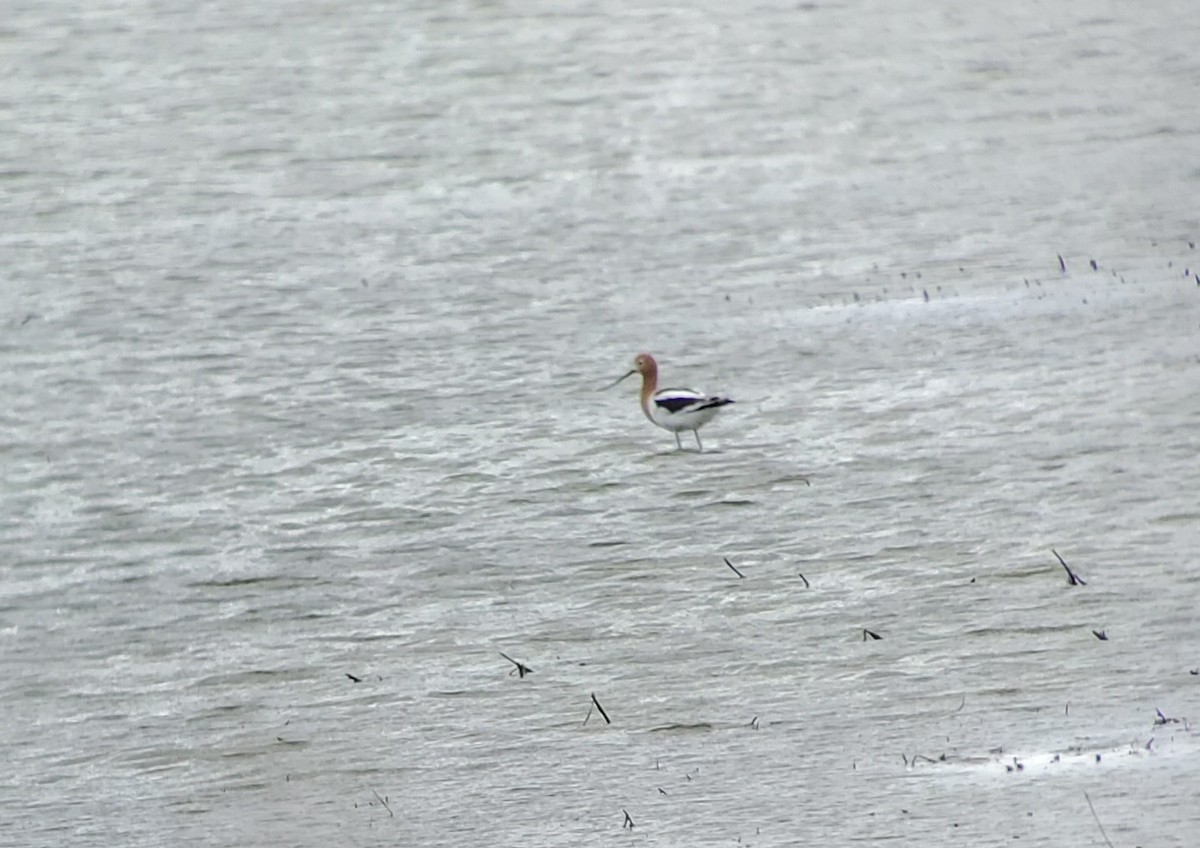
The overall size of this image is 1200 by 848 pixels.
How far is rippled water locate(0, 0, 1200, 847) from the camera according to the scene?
3777 millimetres

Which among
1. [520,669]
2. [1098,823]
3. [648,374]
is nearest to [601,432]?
[648,374]

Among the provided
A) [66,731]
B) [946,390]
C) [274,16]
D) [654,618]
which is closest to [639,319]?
[946,390]

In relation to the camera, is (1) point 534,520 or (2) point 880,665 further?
(1) point 534,520

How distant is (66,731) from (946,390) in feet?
8.46

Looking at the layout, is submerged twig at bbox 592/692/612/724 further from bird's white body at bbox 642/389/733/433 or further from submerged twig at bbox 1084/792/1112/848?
bird's white body at bbox 642/389/733/433

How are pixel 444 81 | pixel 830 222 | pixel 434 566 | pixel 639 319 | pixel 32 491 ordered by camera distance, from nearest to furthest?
pixel 434 566, pixel 32 491, pixel 639 319, pixel 830 222, pixel 444 81

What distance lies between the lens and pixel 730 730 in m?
3.88

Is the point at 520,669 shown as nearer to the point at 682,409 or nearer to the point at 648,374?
the point at 682,409

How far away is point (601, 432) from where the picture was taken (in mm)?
5703

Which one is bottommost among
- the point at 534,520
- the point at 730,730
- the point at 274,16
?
the point at 274,16

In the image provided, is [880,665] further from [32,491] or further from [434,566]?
[32,491]

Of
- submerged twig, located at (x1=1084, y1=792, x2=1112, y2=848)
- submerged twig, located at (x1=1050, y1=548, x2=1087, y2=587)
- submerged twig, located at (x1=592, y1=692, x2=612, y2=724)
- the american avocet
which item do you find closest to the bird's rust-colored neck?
the american avocet

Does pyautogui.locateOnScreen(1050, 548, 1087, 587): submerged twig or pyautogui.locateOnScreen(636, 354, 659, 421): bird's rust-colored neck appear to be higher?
pyautogui.locateOnScreen(1050, 548, 1087, 587): submerged twig

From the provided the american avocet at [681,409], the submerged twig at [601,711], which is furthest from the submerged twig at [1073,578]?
the american avocet at [681,409]
